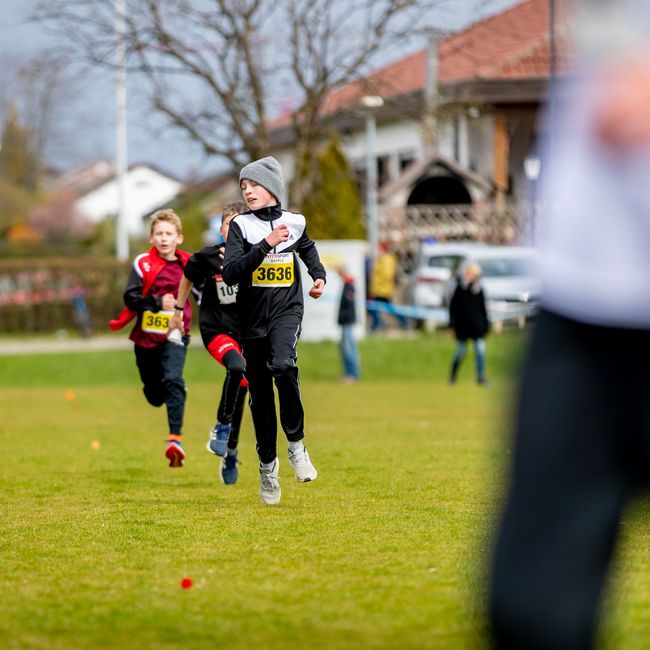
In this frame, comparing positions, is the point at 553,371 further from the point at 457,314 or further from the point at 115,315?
the point at 115,315

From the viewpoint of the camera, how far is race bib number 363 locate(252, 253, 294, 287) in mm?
8406

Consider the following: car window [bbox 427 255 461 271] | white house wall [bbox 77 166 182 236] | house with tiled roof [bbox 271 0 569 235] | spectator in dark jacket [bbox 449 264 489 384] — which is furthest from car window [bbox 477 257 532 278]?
white house wall [bbox 77 166 182 236]

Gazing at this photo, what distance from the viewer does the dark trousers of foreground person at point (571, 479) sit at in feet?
9.65

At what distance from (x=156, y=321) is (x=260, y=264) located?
277 cm

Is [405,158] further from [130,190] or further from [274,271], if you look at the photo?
[130,190]

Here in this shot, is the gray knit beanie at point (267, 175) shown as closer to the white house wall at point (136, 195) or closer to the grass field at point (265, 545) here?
the grass field at point (265, 545)

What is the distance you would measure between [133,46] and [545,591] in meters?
30.0

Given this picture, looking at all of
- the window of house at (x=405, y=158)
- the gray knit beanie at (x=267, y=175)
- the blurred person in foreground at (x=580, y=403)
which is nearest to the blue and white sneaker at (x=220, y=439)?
the gray knit beanie at (x=267, y=175)

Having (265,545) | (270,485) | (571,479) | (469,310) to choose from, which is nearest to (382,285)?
(469,310)

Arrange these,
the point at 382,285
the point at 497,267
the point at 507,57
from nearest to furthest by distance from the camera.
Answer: the point at 382,285
the point at 497,267
the point at 507,57

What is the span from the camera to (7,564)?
22.5 feet

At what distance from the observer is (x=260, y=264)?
820 centimetres

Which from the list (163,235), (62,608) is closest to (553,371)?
(62,608)

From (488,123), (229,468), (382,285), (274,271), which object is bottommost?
(229,468)
